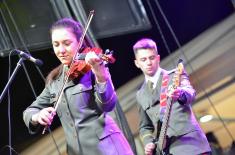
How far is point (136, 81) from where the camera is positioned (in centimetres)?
435

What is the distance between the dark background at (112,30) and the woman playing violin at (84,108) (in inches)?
66.2

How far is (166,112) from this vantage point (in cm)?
229

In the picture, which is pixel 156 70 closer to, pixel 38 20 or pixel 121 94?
pixel 38 20

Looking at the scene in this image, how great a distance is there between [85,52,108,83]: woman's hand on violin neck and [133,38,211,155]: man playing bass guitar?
61 cm

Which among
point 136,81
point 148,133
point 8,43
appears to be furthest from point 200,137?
point 136,81

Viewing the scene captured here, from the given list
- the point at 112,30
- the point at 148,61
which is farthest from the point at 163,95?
the point at 112,30

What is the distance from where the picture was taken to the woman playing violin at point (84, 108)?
1.68 metres

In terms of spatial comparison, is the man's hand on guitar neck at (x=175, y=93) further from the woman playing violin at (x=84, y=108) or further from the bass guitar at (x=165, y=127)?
the woman playing violin at (x=84, y=108)

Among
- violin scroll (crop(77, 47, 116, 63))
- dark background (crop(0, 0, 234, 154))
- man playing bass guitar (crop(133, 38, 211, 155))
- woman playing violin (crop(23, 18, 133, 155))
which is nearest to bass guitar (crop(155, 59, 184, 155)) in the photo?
man playing bass guitar (crop(133, 38, 211, 155))

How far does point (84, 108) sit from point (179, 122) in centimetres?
72

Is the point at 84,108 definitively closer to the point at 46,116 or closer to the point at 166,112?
the point at 46,116

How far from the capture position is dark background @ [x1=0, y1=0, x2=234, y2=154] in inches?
142

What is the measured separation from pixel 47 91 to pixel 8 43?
153 cm

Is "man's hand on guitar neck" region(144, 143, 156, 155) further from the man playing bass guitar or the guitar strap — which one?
the guitar strap
